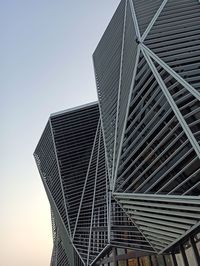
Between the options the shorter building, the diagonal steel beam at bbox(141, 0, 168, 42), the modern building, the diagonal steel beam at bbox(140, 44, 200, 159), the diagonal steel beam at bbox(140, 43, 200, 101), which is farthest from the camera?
the diagonal steel beam at bbox(141, 0, 168, 42)

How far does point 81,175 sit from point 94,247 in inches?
481

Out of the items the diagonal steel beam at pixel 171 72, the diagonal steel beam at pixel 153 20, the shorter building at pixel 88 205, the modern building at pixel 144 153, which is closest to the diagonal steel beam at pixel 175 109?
the modern building at pixel 144 153

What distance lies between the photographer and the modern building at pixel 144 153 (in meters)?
22.7

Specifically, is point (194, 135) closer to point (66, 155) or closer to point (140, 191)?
point (140, 191)

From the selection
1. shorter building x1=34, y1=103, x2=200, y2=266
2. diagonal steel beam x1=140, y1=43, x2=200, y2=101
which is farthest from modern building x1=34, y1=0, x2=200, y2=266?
shorter building x1=34, y1=103, x2=200, y2=266

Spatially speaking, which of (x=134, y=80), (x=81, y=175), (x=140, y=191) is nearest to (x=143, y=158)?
(x=140, y=191)

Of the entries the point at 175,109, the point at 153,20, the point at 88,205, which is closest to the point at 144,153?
the point at 175,109

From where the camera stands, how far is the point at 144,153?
992 inches

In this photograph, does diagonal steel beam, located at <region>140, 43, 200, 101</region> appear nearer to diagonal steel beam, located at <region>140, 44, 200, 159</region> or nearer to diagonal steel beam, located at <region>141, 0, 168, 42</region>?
diagonal steel beam, located at <region>140, 44, 200, 159</region>

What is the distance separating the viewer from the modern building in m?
22.7

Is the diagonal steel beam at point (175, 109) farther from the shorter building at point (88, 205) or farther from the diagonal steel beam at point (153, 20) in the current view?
the shorter building at point (88, 205)

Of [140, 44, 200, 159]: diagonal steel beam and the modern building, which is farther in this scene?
the modern building

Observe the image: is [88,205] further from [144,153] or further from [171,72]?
[171,72]

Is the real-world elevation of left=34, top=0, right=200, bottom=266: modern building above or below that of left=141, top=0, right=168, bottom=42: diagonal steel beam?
below
